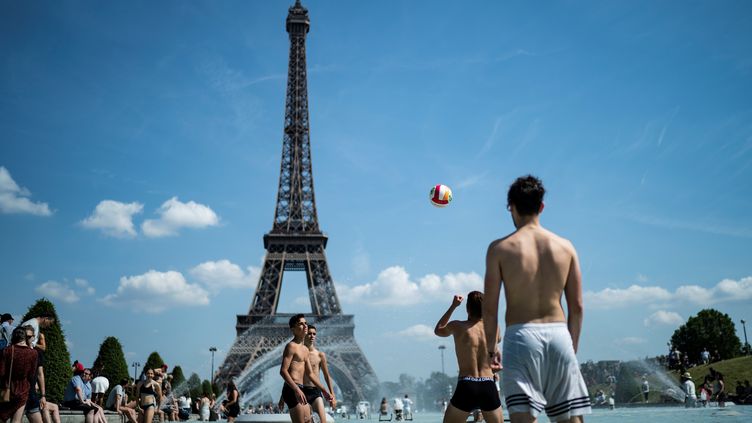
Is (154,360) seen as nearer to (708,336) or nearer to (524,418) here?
(524,418)

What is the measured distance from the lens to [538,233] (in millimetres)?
4164

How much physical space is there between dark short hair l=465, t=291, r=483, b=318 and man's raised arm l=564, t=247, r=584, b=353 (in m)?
2.07

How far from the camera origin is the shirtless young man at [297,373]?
7957 mm

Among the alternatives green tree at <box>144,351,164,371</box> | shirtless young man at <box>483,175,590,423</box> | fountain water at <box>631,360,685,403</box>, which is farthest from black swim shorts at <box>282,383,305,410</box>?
green tree at <box>144,351,164,371</box>

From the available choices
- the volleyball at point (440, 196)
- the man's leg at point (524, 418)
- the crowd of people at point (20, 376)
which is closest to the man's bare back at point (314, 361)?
the crowd of people at point (20, 376)

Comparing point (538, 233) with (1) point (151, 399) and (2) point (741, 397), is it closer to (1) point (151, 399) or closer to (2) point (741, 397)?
(1) point (151, 399)

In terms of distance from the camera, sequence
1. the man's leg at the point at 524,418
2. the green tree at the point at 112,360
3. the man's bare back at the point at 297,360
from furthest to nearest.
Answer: the green tree at the point at 112,360, the man's bare back at the point at 297,360, the man's leg at the point at 524,418

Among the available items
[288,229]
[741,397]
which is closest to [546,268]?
[741,397]

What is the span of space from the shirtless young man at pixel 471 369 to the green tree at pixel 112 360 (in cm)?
3160

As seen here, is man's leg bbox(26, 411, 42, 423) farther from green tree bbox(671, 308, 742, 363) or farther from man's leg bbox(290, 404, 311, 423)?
green tree bbox(671, 308, 742, 363)

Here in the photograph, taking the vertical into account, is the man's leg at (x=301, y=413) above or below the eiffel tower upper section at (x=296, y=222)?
below

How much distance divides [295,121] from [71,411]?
60.4 meters

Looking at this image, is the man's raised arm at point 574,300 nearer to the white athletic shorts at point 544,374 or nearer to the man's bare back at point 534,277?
the man's bare back at point 534,277

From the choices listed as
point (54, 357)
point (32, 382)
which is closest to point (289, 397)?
point (32, 382)
